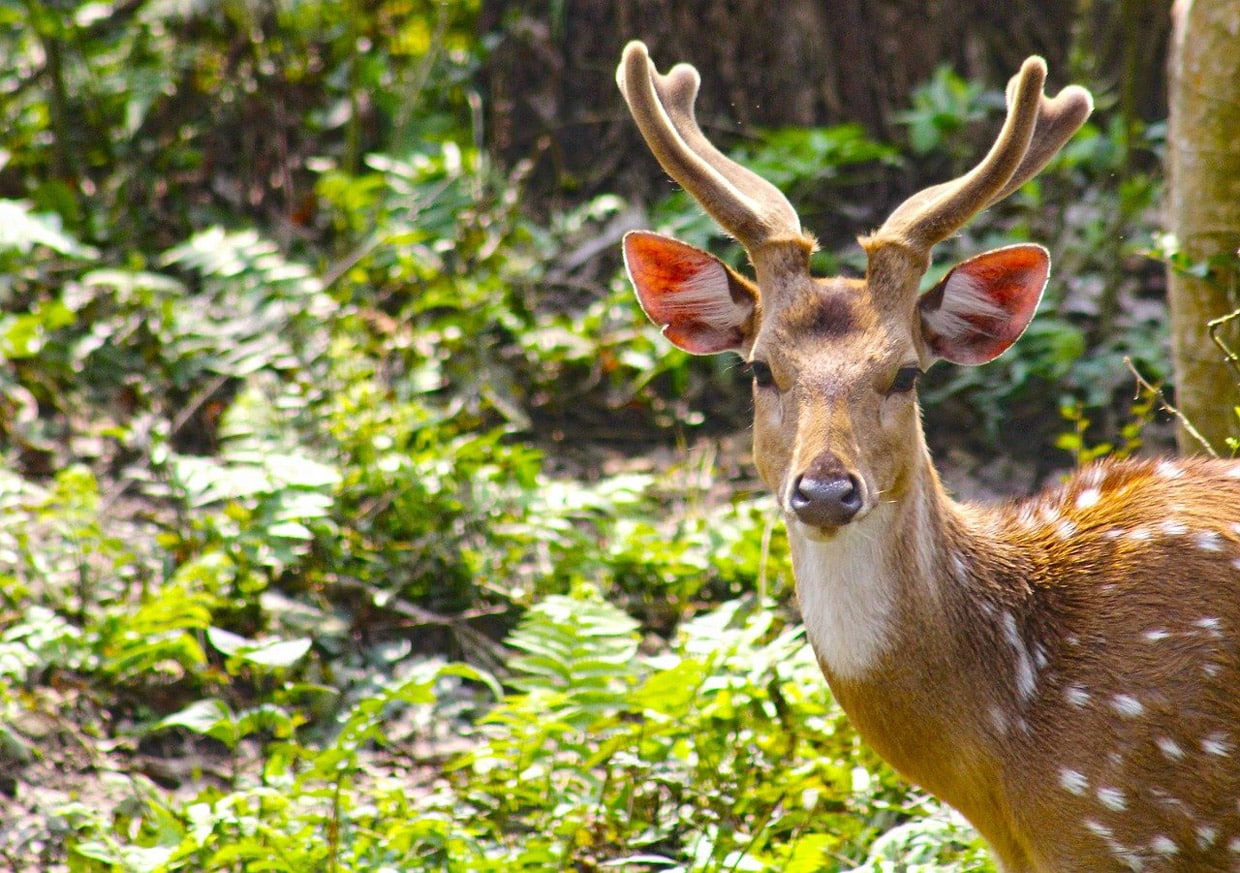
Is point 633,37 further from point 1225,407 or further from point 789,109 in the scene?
point 1225,407

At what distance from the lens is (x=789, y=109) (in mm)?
7527

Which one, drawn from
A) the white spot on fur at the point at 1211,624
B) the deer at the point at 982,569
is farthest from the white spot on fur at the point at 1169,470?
the white spot on fur at the point at 1211,624

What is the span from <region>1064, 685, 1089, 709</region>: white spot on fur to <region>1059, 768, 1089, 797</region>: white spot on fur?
154mm

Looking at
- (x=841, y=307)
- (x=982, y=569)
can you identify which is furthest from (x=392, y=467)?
(x=982, y=569)

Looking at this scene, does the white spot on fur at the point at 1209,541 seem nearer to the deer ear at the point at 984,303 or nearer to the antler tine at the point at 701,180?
the deer ear at the point at 984,303

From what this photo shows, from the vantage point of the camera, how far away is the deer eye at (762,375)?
3691 mm

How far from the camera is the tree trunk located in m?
4.78

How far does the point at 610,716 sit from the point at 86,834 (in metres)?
1.51

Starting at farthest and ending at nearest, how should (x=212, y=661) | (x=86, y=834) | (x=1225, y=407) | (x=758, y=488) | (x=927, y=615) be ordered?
(x=758, y=488) < (x=212, y=661) < (x=1225, y=407) < (x=86, y=834) < (x=927, y=615)

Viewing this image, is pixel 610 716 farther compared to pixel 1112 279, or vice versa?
pixel 1112 279

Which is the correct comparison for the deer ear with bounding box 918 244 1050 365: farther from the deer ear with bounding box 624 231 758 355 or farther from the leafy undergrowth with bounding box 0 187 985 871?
the leafy undergrowth with bounding box 0 187 985 871

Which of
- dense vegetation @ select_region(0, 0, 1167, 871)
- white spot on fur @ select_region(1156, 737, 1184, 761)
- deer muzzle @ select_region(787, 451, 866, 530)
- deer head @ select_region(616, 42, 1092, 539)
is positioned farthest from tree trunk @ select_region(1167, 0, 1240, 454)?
deer muzzle @ select_region(787, 451, 866, 530)

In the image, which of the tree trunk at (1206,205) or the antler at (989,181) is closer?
the antler at (989,181)

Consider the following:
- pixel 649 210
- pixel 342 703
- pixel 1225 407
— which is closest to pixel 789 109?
pixel 649 210
